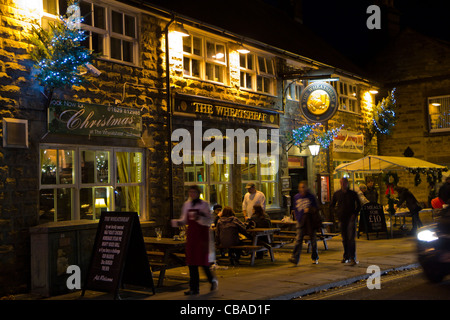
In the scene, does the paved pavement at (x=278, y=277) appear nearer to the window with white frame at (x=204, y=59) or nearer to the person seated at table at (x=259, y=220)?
the person seated at table at (x=259, y=220)

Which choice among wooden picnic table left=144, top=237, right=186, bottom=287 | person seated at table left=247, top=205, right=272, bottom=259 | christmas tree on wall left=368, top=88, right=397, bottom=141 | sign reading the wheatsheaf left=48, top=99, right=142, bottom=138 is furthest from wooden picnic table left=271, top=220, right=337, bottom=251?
christmas tree on wall left=368, top=88, right=397, bottom=141

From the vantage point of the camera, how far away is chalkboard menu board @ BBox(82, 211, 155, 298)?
28.9 ft

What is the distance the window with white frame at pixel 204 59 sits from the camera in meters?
15.2

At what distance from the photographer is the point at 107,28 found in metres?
12.7

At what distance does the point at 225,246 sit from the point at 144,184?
277 centimetres

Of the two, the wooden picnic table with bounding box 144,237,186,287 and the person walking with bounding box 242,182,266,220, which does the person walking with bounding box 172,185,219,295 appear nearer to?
the wooden picnic table with bounding box 144,237,186,287

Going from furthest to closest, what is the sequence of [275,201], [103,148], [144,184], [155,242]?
1. [275,201]
2. [144,184]
3. [103,148]
4. [155,242]

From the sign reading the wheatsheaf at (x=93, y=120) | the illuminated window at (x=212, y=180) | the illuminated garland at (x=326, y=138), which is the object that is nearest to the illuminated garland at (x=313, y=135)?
the illuminated garland at (x=326, y=138)

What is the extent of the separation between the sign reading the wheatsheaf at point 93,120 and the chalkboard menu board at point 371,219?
8147 millimetres

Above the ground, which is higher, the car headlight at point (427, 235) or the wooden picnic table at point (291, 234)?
the car headlight at point (427, 235)

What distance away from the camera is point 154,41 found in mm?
13984

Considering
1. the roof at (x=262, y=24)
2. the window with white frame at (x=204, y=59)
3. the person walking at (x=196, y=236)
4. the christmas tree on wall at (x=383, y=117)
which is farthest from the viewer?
the christmas tree on wall at (x=383, y=117)
